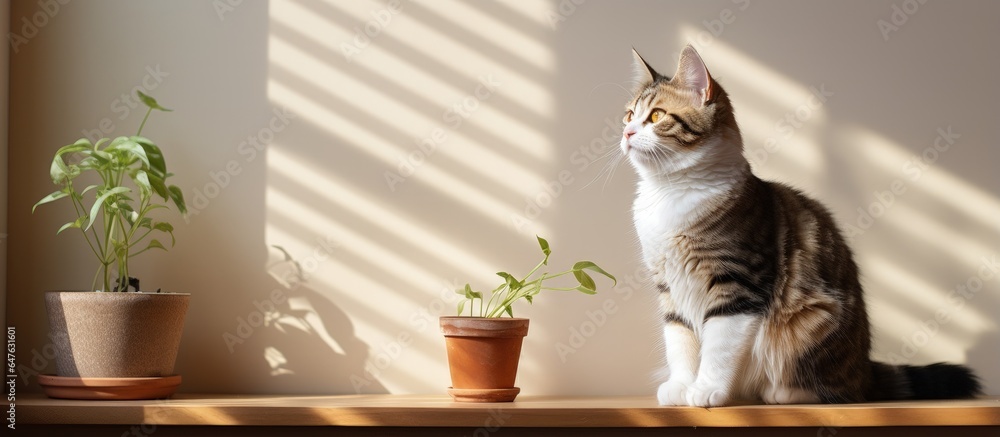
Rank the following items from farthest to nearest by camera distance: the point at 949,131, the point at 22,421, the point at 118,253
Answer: the point at 949,131
the point at 118,253
the point at 22,421

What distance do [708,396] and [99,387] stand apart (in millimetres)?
1220

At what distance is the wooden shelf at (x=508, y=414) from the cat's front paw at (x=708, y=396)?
0.5 inches

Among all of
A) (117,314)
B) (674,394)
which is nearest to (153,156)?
(117,314)

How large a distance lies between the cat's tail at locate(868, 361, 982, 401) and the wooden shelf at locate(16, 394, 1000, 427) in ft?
0.29

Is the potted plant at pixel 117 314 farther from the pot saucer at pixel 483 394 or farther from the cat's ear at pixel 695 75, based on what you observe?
the cat's ear at pixel 695 75

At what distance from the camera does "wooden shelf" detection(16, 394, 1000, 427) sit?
1.45 m

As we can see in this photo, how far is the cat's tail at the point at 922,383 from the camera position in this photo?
169 centimetres

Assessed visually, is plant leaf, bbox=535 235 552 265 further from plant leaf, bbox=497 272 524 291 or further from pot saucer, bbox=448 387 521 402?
pot saucer, bbox=448 387 521 402

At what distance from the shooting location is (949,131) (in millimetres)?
1920

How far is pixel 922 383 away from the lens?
66.9 inches

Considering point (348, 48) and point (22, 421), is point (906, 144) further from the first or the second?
point (22, 421)

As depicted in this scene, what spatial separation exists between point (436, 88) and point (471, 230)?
0.36 m

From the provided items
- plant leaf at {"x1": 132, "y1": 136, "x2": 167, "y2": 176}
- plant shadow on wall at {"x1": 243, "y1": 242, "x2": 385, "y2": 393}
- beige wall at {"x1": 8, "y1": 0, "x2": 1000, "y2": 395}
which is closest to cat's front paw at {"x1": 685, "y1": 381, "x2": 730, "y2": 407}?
beige wall at {"x1": 8, "y1": 0, "x2": 1000, "y2": 395}

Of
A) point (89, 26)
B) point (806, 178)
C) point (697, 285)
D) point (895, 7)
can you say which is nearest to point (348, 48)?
point (89, 26)
